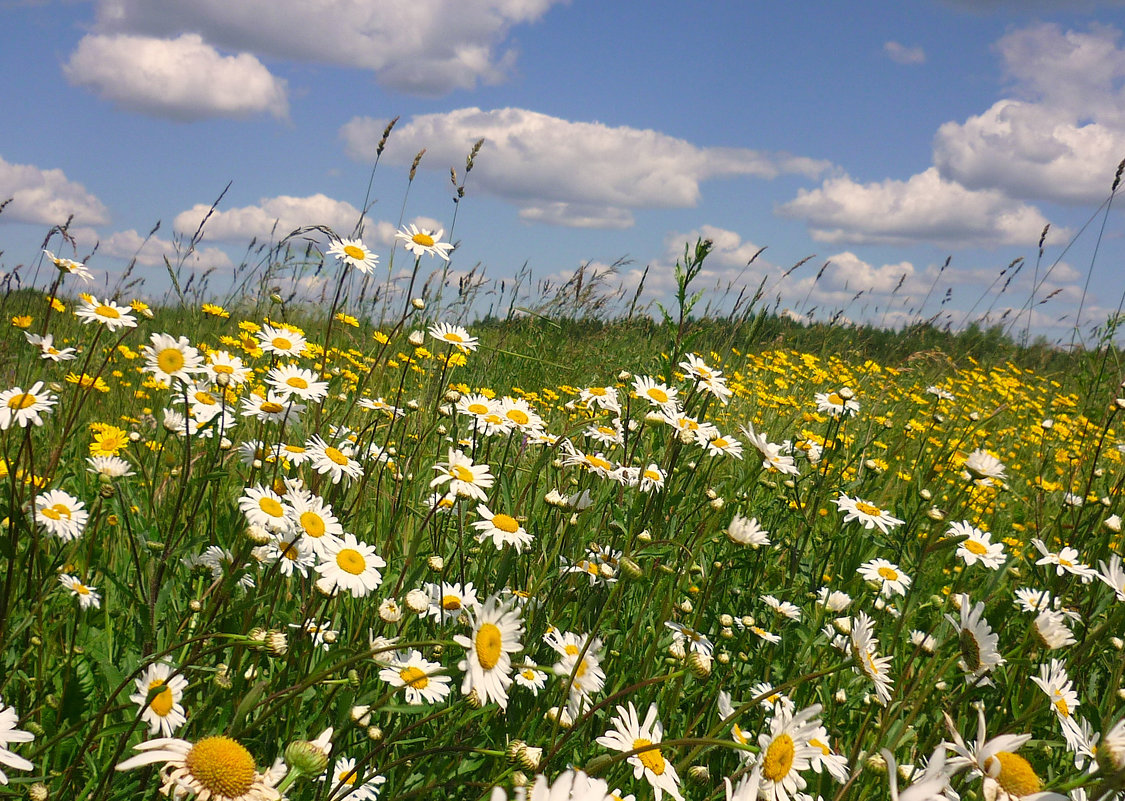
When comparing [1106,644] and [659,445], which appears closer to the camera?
[1106,644]

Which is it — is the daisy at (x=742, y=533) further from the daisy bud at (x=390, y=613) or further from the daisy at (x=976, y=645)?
the daisy bud at (x=390, y=613)

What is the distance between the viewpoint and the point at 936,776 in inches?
34.9

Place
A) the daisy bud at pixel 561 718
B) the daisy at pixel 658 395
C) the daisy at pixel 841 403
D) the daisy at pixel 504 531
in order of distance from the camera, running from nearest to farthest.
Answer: the daisy bud at pixel 561 718 < the daisy at pixel 504 531 < the daisy at pixel 658 395 < the daisy at pixel 841 403

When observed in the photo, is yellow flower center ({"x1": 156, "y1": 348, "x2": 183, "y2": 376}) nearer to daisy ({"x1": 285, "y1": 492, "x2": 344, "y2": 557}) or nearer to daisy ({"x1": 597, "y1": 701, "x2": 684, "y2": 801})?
daisy ({"x1": 285, "y1": 492, "x2": 344, "y2": 557})

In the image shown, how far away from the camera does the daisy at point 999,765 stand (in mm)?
1081

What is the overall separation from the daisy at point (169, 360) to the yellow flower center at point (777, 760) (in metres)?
1.55

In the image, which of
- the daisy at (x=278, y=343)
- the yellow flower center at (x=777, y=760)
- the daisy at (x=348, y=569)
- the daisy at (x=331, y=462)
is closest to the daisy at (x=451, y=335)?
the daisy at (x=278, y=343)

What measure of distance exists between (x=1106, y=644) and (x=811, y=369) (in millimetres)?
4055

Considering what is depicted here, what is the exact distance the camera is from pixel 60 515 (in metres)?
1.81

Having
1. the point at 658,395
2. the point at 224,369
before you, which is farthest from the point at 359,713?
the point at 658,395

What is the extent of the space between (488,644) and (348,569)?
17.8 inches

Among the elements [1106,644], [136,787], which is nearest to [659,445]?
[1106,644]

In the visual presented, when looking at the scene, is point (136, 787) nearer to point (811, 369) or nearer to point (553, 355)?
point (553, 355)

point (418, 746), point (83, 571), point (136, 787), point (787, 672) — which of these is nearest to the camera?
point (136, 787)
